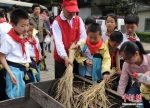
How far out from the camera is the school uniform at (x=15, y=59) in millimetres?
1991

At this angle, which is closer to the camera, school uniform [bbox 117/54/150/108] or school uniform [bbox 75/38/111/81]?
school uniform [bbox 117/54/150/108]

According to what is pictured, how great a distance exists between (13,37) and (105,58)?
40.5 inches

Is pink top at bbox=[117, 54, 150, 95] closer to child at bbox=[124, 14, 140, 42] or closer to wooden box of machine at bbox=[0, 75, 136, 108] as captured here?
wooden box of machine at bbox=[0, 75, 136, 108]

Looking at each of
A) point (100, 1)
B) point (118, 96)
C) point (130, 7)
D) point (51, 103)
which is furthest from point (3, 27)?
point (100, 1)

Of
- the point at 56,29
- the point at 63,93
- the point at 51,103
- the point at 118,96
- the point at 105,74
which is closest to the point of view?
the point at 51,103

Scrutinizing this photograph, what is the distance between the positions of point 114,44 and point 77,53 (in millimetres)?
476

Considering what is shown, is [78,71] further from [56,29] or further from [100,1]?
[100,1]

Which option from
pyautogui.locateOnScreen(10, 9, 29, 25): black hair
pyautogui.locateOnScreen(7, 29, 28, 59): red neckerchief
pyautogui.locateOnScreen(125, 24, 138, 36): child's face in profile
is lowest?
pyautogui.locateOnScreen(7, 29, 28, 59): red neckerchief

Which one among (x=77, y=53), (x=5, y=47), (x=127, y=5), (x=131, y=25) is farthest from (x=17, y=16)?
(x=127, y=5)

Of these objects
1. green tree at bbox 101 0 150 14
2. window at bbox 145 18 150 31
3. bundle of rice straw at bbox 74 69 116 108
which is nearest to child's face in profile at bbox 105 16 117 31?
bundle of rice straw at bbox 74 69 116 108

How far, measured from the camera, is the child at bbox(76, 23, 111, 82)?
2.18 metres

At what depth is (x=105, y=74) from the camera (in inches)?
81.0

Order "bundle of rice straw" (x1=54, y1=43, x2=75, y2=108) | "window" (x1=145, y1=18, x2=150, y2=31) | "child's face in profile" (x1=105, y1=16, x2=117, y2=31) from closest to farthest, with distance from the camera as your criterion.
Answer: "bundle of rice straw" (x1=54, y1=43, x2=75, y2=108) → "child's face in profile" (x1=105, y1=16, x2=117, y2=31) → "window" (x1=145, y1=18, x2=150, y2=31)

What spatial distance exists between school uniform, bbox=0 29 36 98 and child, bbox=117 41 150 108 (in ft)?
3.43
